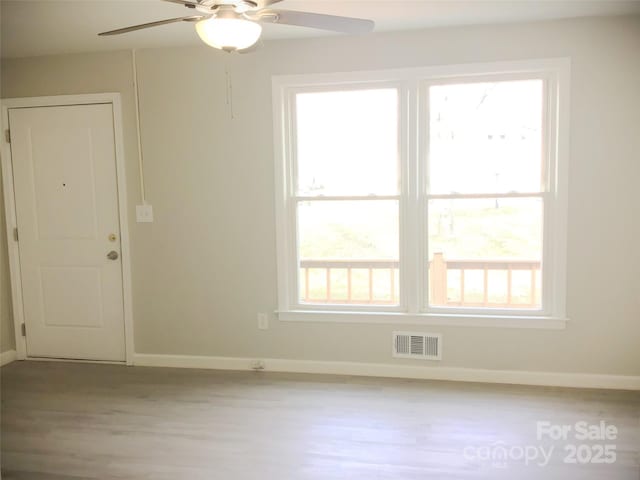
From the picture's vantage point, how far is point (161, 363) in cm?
370

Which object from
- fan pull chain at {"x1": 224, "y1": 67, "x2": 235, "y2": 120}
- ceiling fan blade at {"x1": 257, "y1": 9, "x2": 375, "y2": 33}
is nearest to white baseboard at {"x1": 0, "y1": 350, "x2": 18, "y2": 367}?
fan pull chain at {"x1": 224, "y1": 67, "x2": 235, "y2": 120}

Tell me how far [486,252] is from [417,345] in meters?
0.83

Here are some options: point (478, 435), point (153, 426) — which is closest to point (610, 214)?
point (478, 435)

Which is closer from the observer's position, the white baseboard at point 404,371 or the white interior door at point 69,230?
the white baseboard at point 404,371

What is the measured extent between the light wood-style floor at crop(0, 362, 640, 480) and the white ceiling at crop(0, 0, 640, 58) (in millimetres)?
2433

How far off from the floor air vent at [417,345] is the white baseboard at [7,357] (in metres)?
3.20

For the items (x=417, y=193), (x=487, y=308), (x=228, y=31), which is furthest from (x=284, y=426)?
(x=228, y=31)

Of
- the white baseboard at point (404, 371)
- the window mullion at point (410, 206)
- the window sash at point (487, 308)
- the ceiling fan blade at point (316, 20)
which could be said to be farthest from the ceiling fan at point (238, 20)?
the white baseboard at point (404, 371)

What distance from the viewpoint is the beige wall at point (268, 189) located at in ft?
9.84

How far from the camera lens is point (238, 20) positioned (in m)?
1.78

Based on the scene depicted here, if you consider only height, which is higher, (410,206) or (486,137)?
(486,137)

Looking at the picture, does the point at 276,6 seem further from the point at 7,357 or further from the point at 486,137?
the point at 7,357

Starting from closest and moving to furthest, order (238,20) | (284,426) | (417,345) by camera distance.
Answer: (238,20), (284,426), (417,345)

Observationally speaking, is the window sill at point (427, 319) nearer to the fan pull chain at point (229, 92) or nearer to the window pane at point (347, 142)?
the window pane at point (347, 142)
